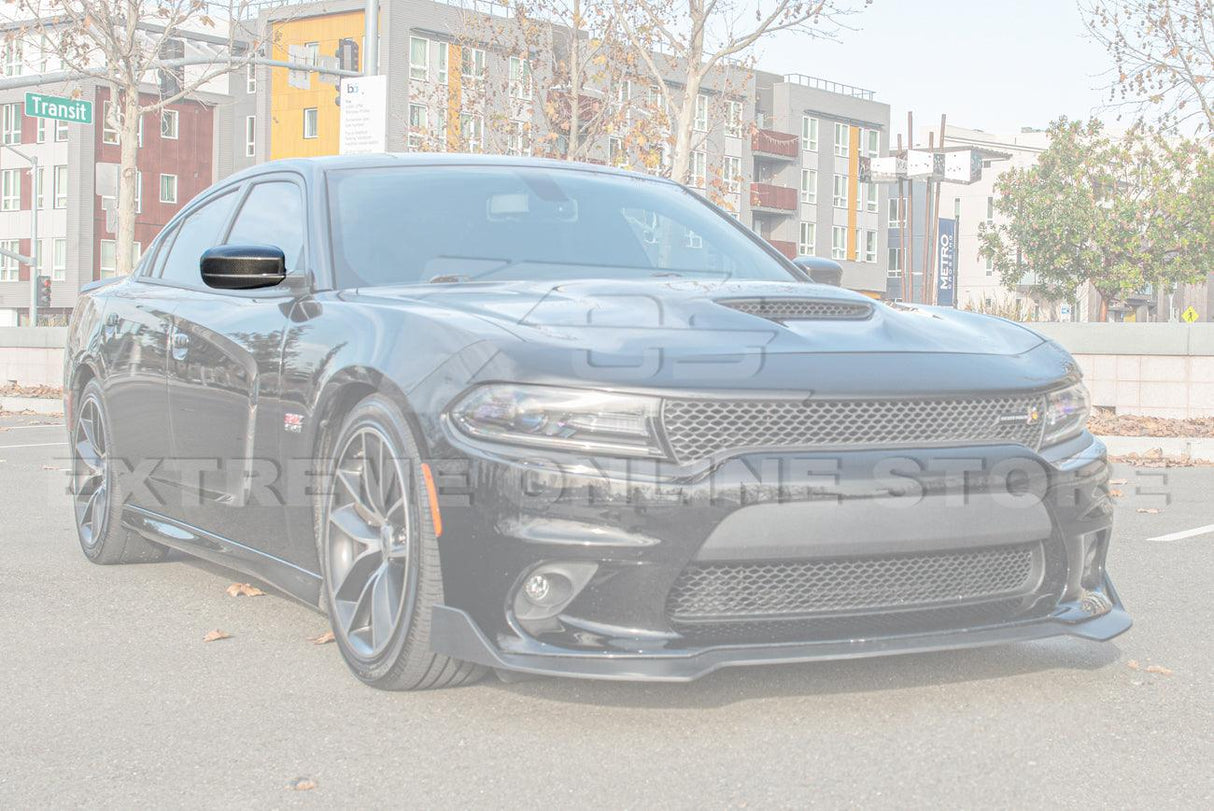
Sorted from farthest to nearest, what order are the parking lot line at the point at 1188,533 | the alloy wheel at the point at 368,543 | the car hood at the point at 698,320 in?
the parking lot line at the point at 1188,533
the alloy wheel at the point at 368,543
the car hood at the point at 698,320

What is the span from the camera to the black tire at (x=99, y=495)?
6418 millimetres

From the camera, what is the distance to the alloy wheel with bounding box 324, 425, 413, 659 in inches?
161

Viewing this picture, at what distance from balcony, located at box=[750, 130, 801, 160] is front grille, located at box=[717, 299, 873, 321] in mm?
75438

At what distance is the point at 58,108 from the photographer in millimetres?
27766

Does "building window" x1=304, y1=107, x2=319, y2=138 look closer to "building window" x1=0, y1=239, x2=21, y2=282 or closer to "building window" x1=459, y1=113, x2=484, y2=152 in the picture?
"building window" x1=0, y1=239, x2=21, y2=282

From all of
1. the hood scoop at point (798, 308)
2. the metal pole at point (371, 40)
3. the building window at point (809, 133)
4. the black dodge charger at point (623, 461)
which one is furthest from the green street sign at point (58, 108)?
the building window at point (809, 133)

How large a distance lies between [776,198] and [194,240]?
77.2m

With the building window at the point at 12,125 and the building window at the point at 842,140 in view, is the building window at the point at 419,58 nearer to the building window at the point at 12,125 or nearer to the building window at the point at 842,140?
the building window at the point at 12,125

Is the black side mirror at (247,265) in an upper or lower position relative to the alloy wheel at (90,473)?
upper

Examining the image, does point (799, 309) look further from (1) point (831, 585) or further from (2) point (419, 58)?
(2) point (419, 58)

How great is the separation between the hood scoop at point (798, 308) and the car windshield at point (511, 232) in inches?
27.5

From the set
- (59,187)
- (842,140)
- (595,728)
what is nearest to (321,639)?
(595,728)

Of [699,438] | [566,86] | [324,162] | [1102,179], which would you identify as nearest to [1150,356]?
[324,162]

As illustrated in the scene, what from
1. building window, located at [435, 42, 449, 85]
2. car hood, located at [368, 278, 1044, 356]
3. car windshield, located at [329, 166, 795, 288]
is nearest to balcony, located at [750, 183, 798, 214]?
building window, located at [435, 42, 449, 85]
